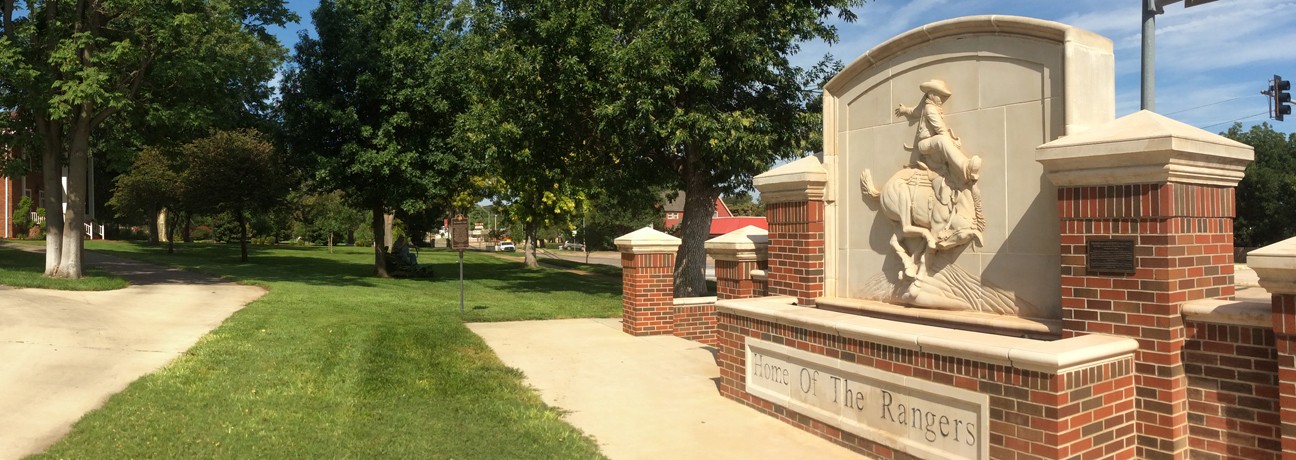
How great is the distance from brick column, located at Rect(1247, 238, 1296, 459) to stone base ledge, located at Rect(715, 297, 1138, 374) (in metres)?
0.69

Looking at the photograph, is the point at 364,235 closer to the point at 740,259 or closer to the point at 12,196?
the point at 12,196

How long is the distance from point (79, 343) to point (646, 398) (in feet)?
21.7

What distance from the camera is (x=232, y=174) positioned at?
1090 inches

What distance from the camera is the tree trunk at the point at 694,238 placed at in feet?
56.6

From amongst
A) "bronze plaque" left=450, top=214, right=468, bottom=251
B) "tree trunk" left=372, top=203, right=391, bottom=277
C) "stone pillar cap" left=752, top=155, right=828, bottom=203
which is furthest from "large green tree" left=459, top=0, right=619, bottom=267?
"stone pillar cap" left=752, top=155, right=828, bottom=203

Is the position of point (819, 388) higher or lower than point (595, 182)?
lower

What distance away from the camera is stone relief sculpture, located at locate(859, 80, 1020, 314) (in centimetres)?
539

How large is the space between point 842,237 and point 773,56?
9.63 meters

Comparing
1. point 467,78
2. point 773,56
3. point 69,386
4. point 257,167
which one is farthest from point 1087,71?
point 257,167

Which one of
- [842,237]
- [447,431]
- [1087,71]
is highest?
[1087,71]

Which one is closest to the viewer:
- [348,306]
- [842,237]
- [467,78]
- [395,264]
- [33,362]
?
[842,237]

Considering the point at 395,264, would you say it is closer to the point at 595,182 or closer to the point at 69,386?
the point at 595,182

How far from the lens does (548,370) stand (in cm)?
812

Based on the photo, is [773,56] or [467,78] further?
[467,78]
